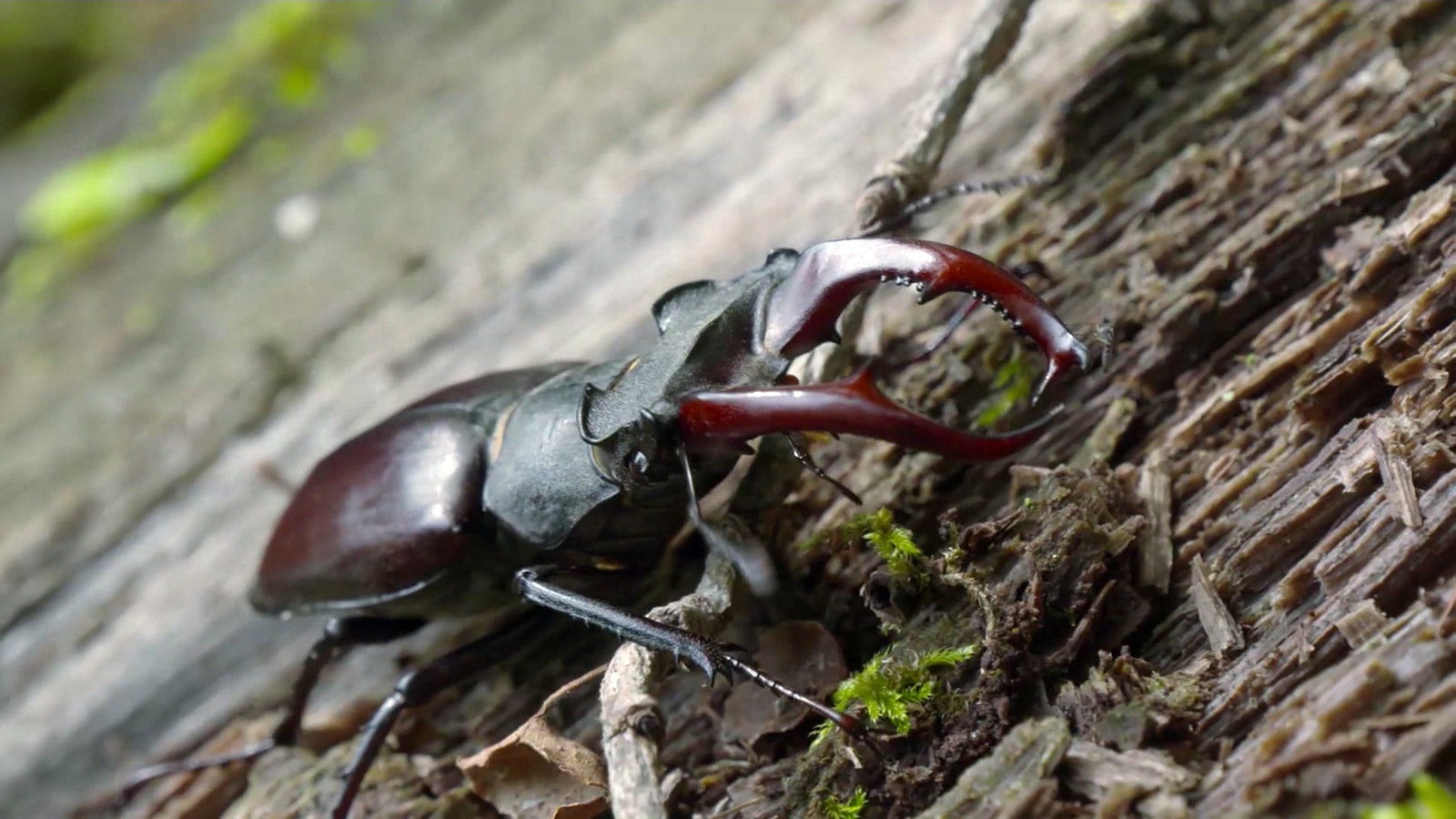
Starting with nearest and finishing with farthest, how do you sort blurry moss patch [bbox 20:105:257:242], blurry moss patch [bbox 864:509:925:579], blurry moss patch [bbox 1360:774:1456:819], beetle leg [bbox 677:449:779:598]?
1. blurry moss patch [bbox 1360:774:1456:819]
2. blurry moss patch [bbox 864:509:925:579]
3. beetle leg [bbox 677:449:779:598]
4. blurry moss patch [bbox 20:105:257:242]

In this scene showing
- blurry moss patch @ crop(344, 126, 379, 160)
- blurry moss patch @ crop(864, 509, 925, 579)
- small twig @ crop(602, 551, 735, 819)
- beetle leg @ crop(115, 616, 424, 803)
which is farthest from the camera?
blurry moss patch @ crop(344, 126, 379, 160)

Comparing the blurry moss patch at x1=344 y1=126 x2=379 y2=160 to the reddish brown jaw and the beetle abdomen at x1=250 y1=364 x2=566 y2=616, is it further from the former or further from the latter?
the reddish brown jaw

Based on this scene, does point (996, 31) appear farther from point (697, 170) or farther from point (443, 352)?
point (443, 352)

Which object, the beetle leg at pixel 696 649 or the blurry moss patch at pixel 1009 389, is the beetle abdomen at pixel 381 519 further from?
the blurry moss patch at pixel 1009 389

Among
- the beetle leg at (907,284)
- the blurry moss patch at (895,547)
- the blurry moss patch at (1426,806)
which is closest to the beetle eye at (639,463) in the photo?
the beetle leg at (907,284)

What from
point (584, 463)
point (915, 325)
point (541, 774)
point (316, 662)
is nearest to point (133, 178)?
point (316, 662)

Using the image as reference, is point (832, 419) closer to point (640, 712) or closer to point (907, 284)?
point (907, 284)

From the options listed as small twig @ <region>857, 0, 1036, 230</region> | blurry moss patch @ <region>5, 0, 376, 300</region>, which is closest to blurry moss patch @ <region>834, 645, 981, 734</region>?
small twig @ <region>857, 0, 1036, 230</region>
